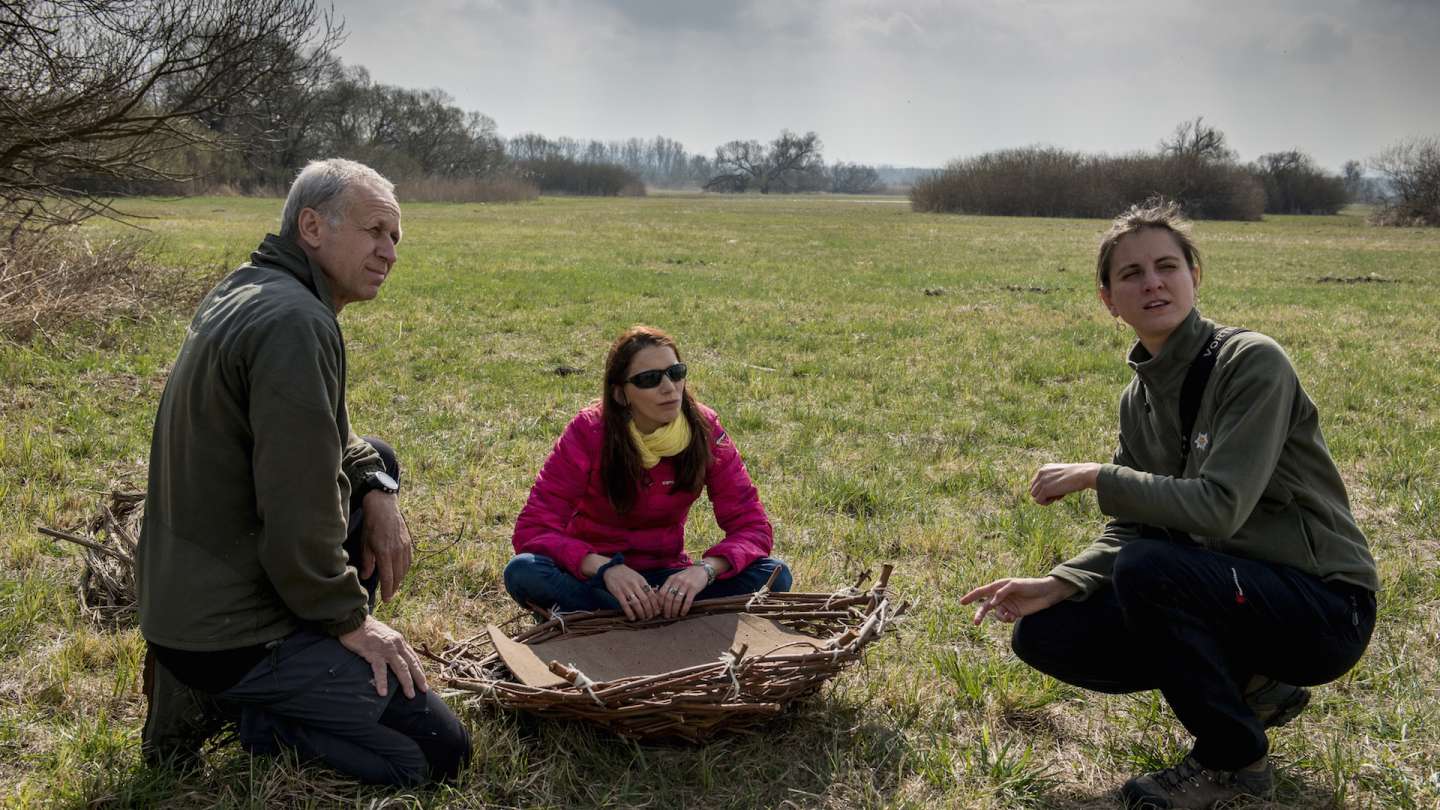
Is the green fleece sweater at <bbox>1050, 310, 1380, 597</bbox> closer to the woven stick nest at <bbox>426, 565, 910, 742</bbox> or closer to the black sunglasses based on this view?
the woven stick nest at <bbox>426, 565, 910, 742</bbox>

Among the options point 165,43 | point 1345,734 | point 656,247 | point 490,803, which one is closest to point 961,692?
point 1345,734

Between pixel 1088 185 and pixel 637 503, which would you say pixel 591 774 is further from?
pixel 1088 185

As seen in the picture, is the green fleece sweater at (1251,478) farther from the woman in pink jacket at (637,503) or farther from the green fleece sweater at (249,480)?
the green fleece sweater at (249,480)

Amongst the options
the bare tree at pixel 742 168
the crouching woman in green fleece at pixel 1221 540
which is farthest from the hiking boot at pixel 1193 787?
the bare tree at pixel 742 168

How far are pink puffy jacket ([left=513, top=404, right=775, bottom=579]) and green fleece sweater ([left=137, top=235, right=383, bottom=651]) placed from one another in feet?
3.69

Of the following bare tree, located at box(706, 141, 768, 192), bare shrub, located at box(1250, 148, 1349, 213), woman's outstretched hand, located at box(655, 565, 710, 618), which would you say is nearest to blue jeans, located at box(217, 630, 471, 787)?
woman's outstretched hand, located at box(655, 565, 710, 618)

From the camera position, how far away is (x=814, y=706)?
131 inches

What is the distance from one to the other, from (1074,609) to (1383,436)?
521 cm

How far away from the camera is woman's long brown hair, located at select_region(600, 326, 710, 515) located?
3656 mm

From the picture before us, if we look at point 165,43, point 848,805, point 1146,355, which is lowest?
point 848,805

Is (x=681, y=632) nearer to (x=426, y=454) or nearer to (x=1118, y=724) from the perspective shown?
(x=1118, y=724)

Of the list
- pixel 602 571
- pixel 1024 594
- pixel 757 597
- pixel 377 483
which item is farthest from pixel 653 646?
pixel 1024 594

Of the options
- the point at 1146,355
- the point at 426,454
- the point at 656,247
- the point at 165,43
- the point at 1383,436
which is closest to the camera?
the point at 1146,355

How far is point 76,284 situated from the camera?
9789 mm
